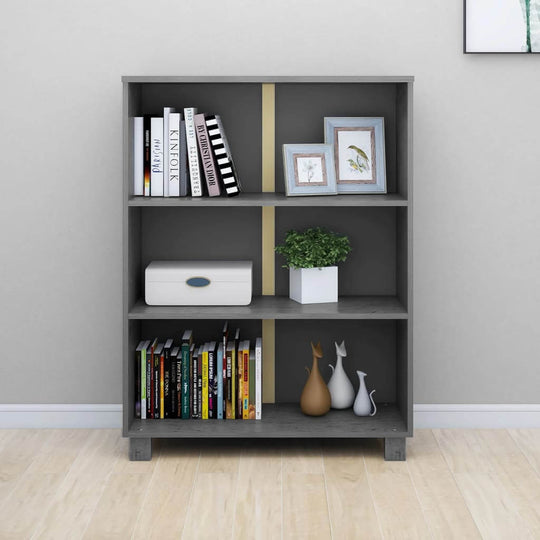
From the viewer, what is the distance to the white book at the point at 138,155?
296 centimetres

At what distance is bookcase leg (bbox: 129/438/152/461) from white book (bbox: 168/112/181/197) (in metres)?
0.85

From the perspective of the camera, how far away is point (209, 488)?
272 cm

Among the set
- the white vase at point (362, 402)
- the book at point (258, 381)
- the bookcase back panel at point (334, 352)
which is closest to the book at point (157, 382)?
the book at point (258, 381)

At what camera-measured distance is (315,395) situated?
306 centimetres

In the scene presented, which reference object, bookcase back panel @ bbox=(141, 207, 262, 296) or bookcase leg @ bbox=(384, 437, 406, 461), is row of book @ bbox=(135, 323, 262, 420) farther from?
bookcase leg @ bbox=(384, 437, 406, 461)

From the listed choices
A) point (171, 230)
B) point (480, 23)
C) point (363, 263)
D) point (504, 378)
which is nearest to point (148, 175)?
point (171, 230)

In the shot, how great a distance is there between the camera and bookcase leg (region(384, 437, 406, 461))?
2.96m

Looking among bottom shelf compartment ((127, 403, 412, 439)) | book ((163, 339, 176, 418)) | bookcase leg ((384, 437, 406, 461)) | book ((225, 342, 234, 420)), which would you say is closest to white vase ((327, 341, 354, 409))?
bottom shelf compartment ((127, 403, 412, 439))

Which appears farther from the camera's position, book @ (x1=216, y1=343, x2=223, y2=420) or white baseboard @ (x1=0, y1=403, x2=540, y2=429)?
white baseboard @ (x1=0, y1=403, x2=540, y2=429)

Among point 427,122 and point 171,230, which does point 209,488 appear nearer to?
point 171,230

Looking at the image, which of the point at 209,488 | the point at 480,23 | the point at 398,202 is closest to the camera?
the point at 209,488

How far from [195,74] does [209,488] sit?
145 cm

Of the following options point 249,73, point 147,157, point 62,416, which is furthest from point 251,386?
point 249,73

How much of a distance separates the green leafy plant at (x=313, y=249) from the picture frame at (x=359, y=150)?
218 millimetres
